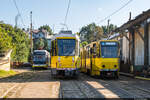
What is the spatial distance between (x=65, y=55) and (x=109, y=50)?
3.55 m

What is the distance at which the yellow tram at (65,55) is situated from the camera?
17203 mm

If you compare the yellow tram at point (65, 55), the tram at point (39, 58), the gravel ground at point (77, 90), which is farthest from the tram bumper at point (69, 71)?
the tram at point (39, 58)

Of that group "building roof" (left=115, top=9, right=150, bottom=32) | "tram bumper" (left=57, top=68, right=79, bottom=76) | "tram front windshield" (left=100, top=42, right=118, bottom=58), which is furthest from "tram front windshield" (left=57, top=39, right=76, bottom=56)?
"building roof" (left=115, top=9, right=150, bottom=32)

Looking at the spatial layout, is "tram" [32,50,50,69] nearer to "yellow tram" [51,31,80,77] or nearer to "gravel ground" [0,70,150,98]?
"yellow tram" [51,31,80,77]

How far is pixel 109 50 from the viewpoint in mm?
18203

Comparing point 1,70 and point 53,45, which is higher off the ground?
point 53,45

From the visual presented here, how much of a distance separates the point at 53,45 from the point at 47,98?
8.86 meters

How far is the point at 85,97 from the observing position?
9398mm

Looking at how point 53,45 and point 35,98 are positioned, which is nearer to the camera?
point 35,98

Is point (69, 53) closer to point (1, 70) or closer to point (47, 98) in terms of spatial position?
point (47, 98)

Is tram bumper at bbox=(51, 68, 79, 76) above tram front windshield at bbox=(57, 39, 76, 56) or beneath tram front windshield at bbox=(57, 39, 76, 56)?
beneath

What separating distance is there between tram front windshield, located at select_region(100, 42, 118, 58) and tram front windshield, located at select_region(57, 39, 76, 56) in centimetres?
240

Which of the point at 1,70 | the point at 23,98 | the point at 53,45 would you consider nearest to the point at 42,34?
the point at 1,70

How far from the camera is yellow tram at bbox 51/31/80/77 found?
56.4 ft
